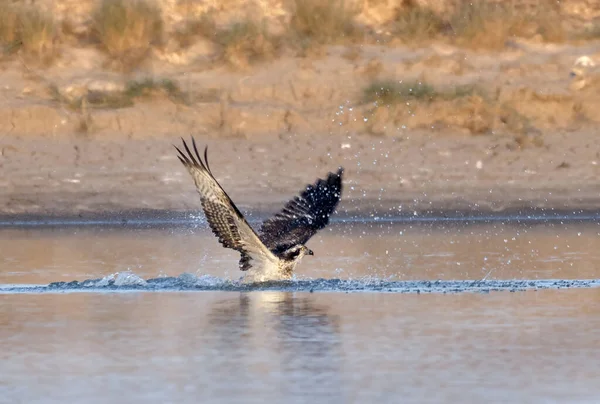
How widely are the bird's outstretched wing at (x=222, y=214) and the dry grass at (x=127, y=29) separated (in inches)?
442

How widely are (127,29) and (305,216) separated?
33.2ft

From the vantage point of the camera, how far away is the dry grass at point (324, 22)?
2466cm

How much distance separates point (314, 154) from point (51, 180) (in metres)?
3.36

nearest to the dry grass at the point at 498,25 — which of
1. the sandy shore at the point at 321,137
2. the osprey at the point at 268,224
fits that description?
the sandy shore at the point at 321,137

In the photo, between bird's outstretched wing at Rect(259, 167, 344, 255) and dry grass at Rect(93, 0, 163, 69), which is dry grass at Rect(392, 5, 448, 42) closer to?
dry grass at Rect(93, 0, 163, 69)

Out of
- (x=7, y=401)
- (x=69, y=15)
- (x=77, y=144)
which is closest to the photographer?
(x=7, y=401)

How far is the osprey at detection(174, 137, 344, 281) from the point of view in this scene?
12.7 meters

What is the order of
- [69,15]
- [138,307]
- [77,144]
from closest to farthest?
[138,307] → [77,144] → [69,15]

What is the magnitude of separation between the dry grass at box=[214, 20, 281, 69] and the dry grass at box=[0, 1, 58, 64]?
2.40 m

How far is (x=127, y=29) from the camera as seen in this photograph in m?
24.3

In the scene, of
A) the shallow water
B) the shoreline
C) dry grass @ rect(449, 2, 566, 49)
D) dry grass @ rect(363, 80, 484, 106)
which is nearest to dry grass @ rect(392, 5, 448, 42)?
dry grass @ rect(449, 2, 566, 49)

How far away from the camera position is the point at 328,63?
2402cm

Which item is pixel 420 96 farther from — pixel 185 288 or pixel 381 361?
pixel 381 361

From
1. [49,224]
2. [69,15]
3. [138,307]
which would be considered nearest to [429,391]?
[138,307]
